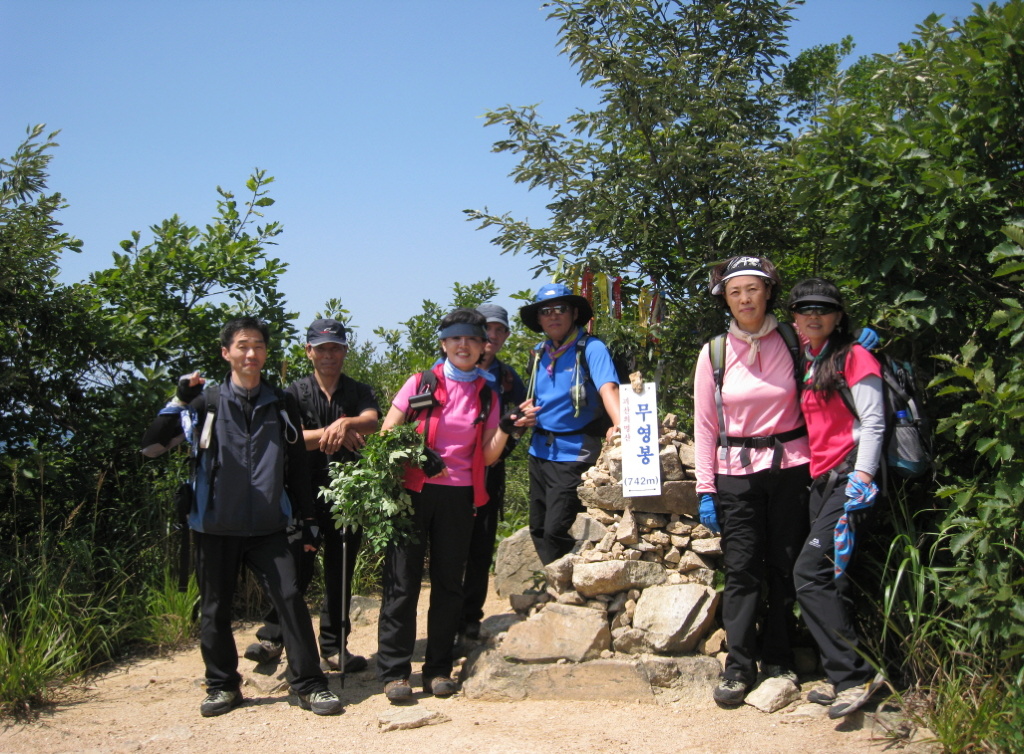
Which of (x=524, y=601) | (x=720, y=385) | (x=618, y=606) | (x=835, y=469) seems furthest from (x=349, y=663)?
(x=835, y=469)

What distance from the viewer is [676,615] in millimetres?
4496

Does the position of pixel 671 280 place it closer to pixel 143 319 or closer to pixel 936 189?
pixel 936 189

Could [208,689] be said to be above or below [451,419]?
below

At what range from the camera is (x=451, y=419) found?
15.8ft

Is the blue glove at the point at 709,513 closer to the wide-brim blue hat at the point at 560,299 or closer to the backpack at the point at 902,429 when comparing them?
the backpack at the point at 902,429

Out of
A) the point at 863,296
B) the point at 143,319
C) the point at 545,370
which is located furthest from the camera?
the point at 143,319

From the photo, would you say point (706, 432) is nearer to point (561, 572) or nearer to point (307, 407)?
point (561, 572)

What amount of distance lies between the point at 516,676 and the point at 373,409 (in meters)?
1.82

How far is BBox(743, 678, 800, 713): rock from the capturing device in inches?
161

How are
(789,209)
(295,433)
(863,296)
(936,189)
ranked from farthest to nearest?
(789,209)
(295,433)
(863,296)
(936,189)

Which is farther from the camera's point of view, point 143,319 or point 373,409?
point 143,319

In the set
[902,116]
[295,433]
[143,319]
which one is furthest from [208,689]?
[902,116]

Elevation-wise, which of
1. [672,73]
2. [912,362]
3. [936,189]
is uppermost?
[672,73]

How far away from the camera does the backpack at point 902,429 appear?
394 centimetres
